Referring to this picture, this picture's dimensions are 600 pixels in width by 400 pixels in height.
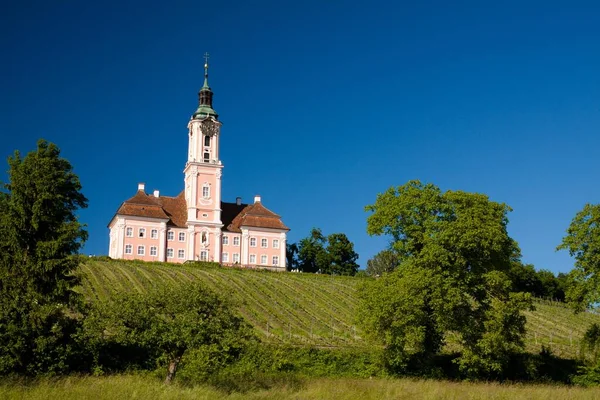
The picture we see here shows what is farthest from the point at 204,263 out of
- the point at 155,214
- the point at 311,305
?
the point at 311,305

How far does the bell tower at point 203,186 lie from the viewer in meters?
102

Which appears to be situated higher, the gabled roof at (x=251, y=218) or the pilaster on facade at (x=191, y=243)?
the gabled roof at (x=251, y=218)

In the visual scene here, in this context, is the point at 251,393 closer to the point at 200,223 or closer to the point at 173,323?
the point at 173,323

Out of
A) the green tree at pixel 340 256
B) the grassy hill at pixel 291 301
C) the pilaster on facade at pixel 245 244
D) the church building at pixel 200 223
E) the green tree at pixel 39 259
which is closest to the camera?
the green tree at pixel 39 259

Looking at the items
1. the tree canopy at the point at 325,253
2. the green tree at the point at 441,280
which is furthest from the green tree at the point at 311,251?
the green tree at the point at 441,280

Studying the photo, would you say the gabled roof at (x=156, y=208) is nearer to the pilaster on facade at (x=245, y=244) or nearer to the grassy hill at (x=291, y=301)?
the pilaster on facade at (x=245, y=244)

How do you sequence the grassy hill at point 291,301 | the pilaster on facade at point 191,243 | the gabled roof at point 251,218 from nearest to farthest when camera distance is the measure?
1. the grassy hill at point 291,301
2. the pilaster on facade at point 191,243
3. the gabled roof at point 251,218

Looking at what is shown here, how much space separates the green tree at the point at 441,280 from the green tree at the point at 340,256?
72815 mm

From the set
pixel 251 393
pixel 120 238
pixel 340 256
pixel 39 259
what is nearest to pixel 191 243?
pixel 120 238

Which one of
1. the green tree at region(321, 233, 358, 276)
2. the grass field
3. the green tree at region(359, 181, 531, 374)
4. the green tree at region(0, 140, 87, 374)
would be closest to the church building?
the green tree at region(321, 233, 358, 276)

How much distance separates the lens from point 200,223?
Result: 10219cm

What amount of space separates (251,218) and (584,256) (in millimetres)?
70012

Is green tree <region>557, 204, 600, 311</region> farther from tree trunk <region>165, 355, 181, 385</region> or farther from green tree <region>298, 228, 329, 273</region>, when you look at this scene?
green tree <region>298, 228, 329, 273</region>

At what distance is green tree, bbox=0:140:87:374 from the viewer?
100 feet
